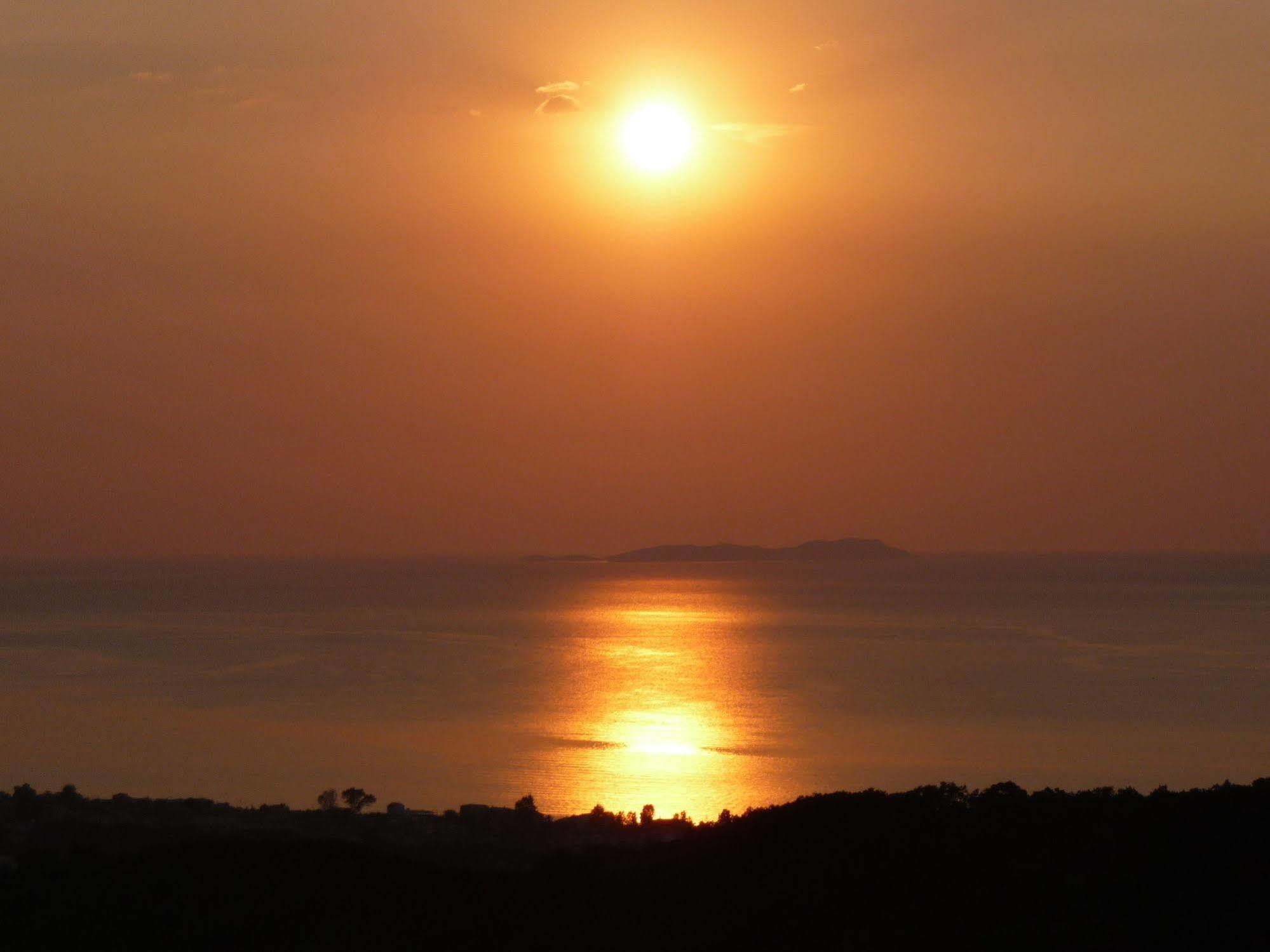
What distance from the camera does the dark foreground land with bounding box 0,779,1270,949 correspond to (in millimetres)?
14172

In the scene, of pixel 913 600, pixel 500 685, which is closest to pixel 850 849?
pixel 500 685

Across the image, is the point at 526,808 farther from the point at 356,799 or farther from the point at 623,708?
the point at 623,708

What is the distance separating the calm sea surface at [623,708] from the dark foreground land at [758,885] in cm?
2547

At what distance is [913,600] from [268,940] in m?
179

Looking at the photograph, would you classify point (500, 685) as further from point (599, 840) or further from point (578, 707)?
point (599, 840)

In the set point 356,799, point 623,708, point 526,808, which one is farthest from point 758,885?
point 623,708

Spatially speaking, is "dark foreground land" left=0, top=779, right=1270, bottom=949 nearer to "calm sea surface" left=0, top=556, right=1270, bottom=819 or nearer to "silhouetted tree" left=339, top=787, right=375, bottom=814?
"silhouetted tree" left=339, top=787, right=375, bottom=814

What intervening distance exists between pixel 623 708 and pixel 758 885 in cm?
6192

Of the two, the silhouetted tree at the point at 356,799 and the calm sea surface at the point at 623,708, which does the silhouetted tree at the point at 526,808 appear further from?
the calm sea surface at the point at 623,708

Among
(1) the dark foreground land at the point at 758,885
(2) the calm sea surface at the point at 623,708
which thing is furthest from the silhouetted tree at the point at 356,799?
(1) the dark foreground land at the point at 758,885

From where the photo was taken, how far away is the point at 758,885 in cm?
1683

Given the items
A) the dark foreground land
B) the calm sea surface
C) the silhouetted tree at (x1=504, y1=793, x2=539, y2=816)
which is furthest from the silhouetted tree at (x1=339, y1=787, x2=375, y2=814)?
the dark foreground land

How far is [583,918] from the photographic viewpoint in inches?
646

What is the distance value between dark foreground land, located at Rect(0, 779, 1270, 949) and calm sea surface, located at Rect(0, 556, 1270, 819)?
25.5m
